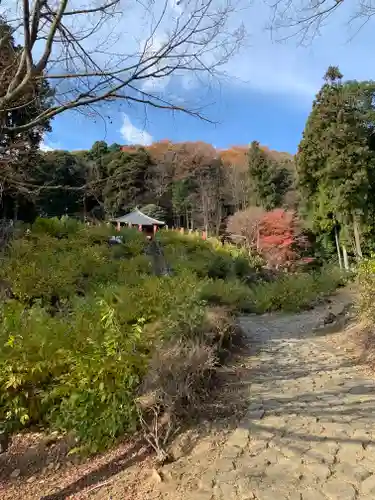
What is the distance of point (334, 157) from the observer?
17.1m

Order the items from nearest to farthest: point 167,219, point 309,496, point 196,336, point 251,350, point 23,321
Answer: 1. point 309,496
2. point 23,321
3. point 196,336
4. point 251,350
5. point 167,219

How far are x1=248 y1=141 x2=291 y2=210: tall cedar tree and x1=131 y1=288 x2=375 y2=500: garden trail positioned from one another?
22263 millimetres

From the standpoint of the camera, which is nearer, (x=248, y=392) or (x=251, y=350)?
(x=248, y=392)

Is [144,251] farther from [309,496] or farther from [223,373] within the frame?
[309,496]

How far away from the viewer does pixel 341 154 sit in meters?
17.0

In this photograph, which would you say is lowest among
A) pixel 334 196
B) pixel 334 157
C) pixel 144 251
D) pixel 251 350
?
pixel 251 350

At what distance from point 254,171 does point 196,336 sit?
23.5m

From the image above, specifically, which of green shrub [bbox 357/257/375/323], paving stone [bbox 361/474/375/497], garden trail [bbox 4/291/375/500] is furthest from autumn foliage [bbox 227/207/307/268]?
paving stone [bbox 361/474/375/497]

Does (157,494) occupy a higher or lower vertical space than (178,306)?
lower

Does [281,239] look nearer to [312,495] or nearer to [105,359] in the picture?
[105,359]

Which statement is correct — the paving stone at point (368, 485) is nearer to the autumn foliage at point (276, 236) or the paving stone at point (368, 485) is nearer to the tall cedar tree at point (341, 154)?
the tall cedar tree at point (341, 154)

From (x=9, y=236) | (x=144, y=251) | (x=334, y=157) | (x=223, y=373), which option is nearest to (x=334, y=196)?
(x=334, y=157)

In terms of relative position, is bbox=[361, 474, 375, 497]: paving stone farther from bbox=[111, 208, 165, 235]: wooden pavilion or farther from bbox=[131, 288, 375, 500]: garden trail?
bbox=[111, 208, 165, 235]: wooden pavilion

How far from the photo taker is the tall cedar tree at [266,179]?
2547 centimetres
